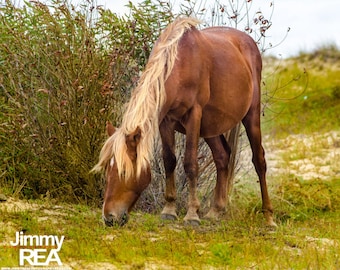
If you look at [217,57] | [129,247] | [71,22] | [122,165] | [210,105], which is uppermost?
[71,22]

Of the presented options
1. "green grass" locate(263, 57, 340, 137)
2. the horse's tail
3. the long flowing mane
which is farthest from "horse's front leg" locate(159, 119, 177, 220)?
"green grass" locate(263, 57, 340, 137)

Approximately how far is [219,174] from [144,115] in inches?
77.6

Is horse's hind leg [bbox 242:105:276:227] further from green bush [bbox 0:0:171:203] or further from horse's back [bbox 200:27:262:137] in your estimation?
green bush [bbox 0:0:171:203]

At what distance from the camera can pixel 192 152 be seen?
6.88 m

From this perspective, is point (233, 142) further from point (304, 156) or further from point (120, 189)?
point (304, 156)

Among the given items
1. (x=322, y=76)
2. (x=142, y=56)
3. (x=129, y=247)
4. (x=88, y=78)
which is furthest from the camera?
(x=322, y=76)

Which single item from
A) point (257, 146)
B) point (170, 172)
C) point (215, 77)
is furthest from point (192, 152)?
point (257, 146)

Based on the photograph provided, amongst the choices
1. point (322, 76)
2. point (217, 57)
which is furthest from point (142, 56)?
point (322, 76)

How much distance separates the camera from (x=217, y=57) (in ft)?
24.2

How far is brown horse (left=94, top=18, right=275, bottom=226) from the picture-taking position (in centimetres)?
611

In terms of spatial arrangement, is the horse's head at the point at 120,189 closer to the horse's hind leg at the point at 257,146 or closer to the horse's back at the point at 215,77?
the horse's back at the point at 215,77

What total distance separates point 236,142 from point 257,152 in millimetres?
324

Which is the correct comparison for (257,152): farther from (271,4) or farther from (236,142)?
(271,4)

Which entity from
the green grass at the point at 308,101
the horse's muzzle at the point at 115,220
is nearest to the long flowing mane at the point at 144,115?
the horse's muzzle at the point at 115,220
